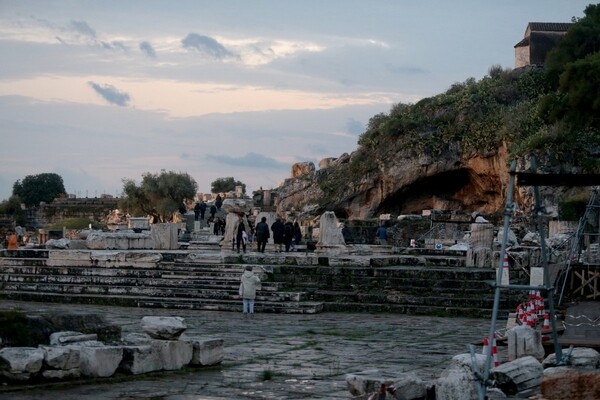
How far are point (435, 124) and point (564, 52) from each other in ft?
24.6

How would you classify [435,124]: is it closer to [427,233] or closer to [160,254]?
[427,233]

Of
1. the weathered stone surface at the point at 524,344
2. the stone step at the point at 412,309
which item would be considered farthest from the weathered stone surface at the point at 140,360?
the stone step at the point at 412,309

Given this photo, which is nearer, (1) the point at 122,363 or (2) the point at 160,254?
(1) the point at 122,363

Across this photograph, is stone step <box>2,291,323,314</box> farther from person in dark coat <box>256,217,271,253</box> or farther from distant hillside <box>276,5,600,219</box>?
distant hillside <box>276,5,600,219</box>

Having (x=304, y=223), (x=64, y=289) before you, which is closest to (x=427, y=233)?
(x=304, y=223)

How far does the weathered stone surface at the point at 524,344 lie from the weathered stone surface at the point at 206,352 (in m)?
3.55

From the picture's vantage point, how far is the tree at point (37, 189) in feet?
343

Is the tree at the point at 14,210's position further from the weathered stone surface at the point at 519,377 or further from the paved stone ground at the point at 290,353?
the weathered stone surface at the point at 519,377

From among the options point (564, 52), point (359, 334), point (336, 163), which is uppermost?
point (564, 52)

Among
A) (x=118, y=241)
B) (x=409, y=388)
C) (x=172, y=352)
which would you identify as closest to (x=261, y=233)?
(x=118, y=241)

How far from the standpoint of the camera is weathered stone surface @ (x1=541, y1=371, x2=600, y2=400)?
8.88 meters

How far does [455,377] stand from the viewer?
9.71 metres

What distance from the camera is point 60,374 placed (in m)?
11.2

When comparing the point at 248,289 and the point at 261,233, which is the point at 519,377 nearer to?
the point at 248,289
